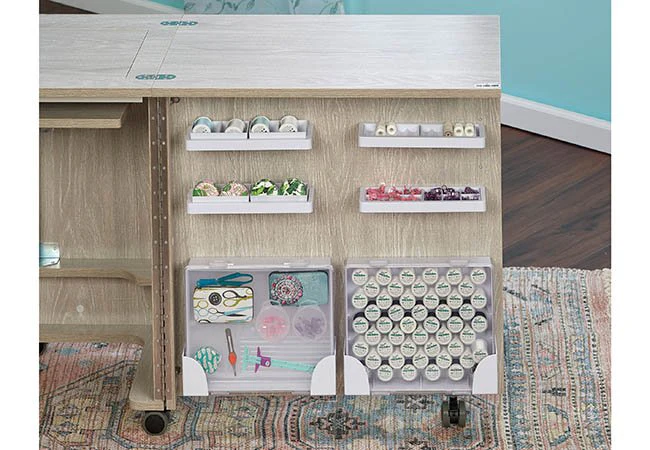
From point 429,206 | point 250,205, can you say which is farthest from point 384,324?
point 250,205

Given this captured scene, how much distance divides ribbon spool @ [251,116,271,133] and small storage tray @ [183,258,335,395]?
313 mm

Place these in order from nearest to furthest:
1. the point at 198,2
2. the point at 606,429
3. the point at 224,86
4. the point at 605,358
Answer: the point at 224,86 → the point at 606,429 → the point at 605,358 → the point at 198,2

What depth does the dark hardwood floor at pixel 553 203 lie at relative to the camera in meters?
3.36

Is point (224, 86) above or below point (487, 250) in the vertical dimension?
above

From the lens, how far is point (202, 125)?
2160 mm

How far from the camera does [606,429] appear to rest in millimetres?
2418

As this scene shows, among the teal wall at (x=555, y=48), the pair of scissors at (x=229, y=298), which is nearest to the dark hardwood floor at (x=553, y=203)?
the teal wall at (x=555, y=48)

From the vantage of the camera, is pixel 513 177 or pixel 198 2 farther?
pixel 198 2

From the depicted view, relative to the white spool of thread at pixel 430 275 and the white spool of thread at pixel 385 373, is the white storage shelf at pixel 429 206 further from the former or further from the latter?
the white spool of thread at pixel 385 373
